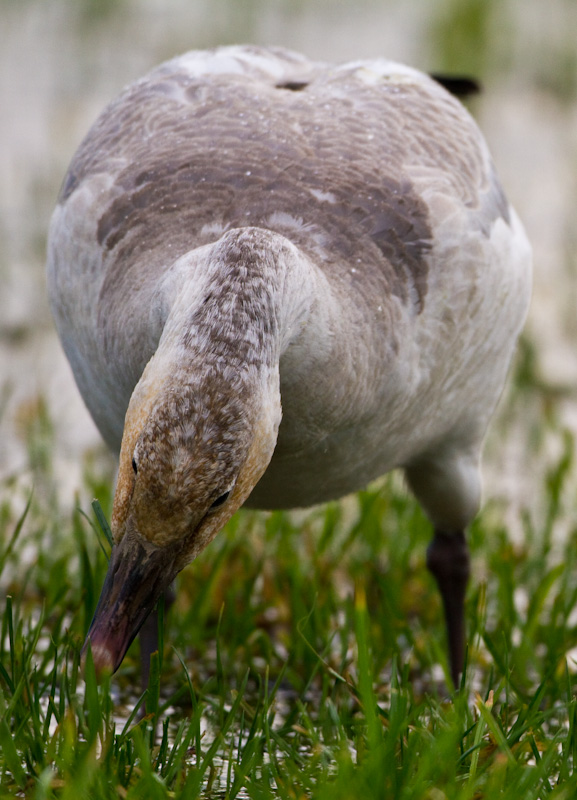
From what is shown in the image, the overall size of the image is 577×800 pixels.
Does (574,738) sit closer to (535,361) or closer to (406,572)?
(406,572)

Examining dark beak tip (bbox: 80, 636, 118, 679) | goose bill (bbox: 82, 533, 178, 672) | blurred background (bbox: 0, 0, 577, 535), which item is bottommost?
blurred background (bbox: 0, 0, 577, 535)

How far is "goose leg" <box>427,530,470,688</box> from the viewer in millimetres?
4559

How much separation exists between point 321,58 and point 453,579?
315 inches

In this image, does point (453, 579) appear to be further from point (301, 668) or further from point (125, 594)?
point (125, 594)

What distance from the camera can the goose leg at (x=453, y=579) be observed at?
4.56m

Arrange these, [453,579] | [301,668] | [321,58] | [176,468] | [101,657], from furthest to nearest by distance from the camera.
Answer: [321,58], [453,579], [301,668], [101,657], [176,468]

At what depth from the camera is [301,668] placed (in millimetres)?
4297

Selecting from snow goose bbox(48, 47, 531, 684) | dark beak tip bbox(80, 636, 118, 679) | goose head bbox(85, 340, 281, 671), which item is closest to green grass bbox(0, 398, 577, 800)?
dark beak tip bbox(80, 636, 118, 679)

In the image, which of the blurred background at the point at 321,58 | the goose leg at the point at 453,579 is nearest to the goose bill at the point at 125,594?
the goose leg at the point at 453,579

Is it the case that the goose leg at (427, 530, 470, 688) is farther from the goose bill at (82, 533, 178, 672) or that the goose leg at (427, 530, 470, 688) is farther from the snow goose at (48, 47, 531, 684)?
the goose bill at (82, 533, 178, 672)

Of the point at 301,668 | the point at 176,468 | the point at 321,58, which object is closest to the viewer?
the point at 176,468

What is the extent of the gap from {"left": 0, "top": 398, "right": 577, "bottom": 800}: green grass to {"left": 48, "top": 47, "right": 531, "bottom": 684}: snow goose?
344mm

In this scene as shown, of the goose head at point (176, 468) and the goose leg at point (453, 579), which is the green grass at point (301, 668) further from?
the goose head at point (176, 468)

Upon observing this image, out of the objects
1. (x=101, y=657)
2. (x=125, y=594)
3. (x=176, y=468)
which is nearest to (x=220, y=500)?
(x=176, y=468)
